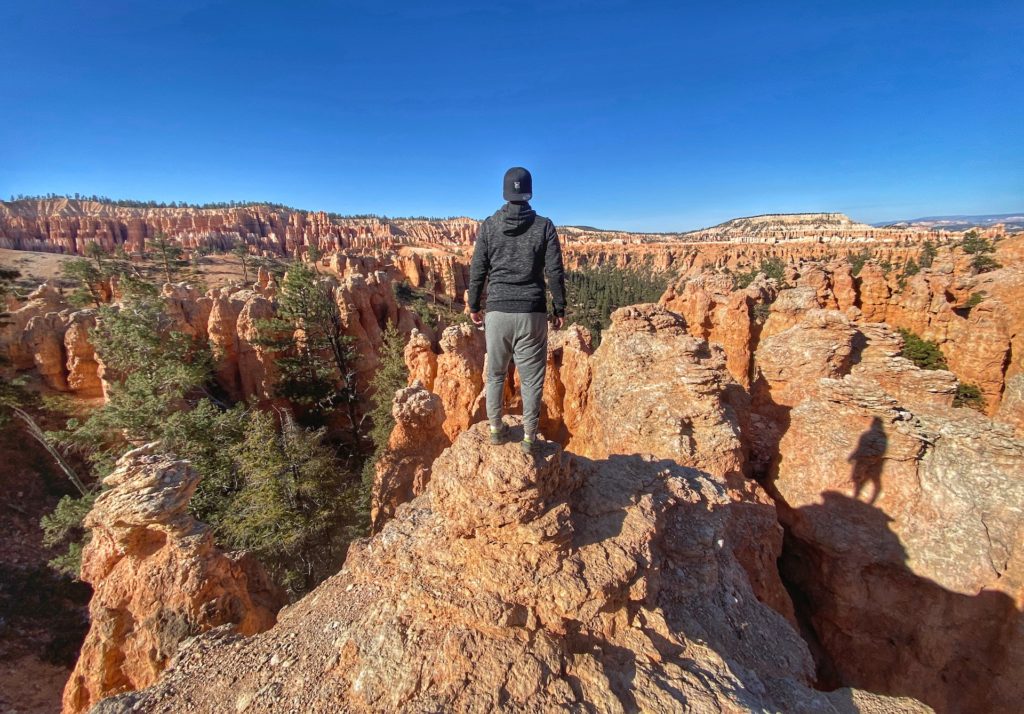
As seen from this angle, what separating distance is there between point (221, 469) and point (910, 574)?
44.6ft

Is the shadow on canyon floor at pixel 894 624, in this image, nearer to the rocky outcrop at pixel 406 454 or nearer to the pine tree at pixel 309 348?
the rocky outcrop at pixel 406 454

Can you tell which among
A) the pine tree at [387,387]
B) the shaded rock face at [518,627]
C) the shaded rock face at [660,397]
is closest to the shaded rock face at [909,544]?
the shaded rock face at [660,397]

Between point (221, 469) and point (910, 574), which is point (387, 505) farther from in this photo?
point (910, 574)

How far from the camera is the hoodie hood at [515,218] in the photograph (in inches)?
135

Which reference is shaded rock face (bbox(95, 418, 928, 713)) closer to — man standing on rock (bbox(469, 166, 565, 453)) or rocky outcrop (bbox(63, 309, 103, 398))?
man standing on rock (bbox(469, 166, 565, 453))

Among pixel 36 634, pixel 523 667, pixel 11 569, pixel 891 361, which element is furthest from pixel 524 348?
pixel 11 569

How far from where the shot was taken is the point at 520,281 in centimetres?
347

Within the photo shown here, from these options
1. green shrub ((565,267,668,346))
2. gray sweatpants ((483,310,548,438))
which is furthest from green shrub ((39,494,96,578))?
green shrub ((565,267,668,346))

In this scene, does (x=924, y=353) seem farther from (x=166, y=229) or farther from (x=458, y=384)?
(x=166, y=229)

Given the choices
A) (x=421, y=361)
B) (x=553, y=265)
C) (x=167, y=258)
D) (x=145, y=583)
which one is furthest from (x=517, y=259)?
(x=167, y=258)

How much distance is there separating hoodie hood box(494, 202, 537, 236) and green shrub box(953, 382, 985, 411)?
17.5m

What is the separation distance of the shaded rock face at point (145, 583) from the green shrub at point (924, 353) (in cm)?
→ 2501

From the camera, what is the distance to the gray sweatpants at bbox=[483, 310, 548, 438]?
3.54 metres

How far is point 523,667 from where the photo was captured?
3.11m
